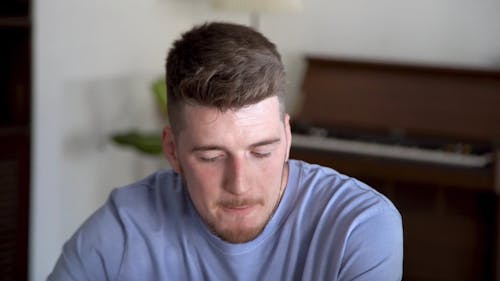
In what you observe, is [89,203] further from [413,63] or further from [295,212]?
[295,212]

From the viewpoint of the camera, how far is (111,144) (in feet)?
12.0

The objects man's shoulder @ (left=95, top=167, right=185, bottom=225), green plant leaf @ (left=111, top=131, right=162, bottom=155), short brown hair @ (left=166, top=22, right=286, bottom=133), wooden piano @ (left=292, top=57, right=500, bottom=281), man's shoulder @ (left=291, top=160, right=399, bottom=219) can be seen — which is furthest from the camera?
green plant leaf @ (left=111, top=131, right=162, bottom=155)

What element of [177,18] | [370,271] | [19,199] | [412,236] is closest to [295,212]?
[370,271]

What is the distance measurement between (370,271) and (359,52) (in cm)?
267

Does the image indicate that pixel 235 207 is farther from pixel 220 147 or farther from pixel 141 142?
pixel 141 142

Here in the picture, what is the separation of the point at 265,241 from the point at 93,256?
0.33m

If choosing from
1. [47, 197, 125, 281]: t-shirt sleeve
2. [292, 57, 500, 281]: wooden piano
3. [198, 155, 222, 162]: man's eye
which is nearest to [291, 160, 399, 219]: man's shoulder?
[198, 155, 222, 162]: man's eye

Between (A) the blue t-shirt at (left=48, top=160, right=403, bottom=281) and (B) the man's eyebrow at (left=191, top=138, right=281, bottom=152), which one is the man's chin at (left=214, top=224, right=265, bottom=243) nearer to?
(A) the blue t-shirt at (left=48, top=160, right=403, bottom=281)

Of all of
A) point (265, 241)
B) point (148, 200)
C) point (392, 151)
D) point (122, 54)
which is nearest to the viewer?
point (265, 241)

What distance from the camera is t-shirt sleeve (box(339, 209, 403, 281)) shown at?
4.24ft

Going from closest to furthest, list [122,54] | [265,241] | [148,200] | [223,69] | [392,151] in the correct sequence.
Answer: [223,69] < [265,241] < [148,200] < [392,151] < [122,54]

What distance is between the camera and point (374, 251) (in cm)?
130

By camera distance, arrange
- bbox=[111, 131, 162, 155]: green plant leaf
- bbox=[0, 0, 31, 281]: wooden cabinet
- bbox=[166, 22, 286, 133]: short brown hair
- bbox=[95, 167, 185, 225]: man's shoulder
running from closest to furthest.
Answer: bbox=[166, 22, 286, 133]: short brown hair < bbox=[95, 167, 185, 225]: man's shoulder < bbox=[0, 0, 31, 281]: wooden cabinet < bbox=[111, 131, 162, 155]: green plant leaf

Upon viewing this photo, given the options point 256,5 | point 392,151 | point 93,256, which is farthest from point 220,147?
point 256,5
